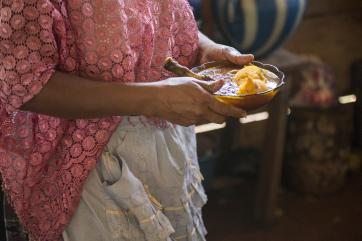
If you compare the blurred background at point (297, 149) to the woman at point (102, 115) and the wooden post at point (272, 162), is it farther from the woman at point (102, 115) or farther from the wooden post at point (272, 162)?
the woman at point (102, 115)

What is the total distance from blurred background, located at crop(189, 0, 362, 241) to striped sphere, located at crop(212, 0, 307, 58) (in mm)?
14

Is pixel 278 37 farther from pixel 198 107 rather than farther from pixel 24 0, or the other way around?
pixel 24 0

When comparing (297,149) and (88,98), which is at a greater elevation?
(88,98)

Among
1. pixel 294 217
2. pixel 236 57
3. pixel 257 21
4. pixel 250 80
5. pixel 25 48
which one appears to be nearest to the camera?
pixel 25 48

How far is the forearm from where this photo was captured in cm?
97

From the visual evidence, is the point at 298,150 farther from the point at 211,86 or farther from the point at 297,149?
the point at 211,86

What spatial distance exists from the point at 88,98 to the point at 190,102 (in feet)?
0.67

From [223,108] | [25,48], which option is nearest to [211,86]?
[223,108]

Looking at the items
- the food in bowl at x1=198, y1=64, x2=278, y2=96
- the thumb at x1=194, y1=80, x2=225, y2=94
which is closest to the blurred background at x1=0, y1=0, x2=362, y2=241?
the food in bowl at x1=198, y1=64, x2=278, y2=96

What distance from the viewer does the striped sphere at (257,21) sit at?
191 centimetres

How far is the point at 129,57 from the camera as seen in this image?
1.07 m

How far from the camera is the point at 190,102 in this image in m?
0.99

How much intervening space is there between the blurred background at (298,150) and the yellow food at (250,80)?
35.2 inches

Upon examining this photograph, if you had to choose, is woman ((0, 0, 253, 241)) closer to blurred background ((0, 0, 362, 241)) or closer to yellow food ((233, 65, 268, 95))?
yellow food ((233, 65, 268, 95))
